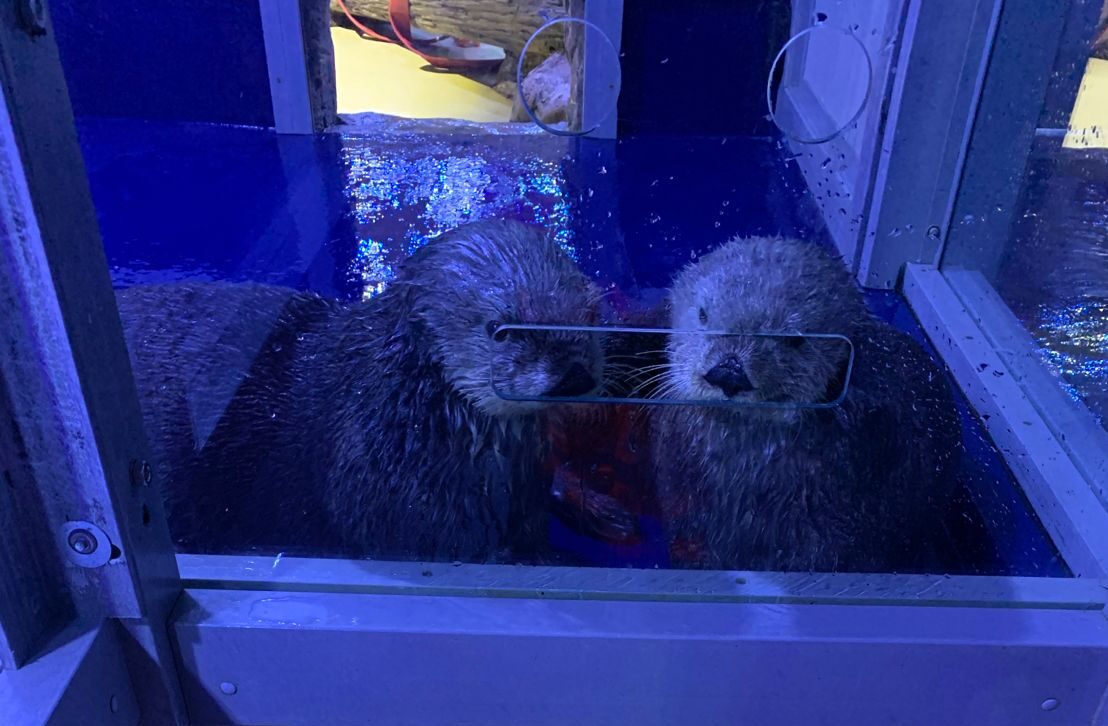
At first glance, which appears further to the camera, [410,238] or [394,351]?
[410,238]

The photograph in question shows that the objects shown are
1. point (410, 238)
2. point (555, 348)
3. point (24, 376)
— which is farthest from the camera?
point (410, 238)

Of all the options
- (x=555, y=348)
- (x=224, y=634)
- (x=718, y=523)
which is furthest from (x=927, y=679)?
(x=224, y=634)

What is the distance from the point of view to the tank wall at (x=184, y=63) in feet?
4.51

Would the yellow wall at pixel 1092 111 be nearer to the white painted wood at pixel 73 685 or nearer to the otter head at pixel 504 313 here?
the otter head at pixel 504 313

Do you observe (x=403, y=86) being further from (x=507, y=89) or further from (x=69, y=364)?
(x=69, y=364)

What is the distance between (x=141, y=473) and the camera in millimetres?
811

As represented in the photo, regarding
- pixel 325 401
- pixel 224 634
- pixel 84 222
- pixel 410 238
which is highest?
pixel 84 222

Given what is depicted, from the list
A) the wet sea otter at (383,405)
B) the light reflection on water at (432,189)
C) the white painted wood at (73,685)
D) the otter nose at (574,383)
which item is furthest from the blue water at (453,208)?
the white painted wood at (73,685)

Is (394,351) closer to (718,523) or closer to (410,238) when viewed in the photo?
(410,238)

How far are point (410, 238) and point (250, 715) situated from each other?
2.12ft

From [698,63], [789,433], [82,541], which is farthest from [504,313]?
[698,63]

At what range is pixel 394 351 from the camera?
0.98 m

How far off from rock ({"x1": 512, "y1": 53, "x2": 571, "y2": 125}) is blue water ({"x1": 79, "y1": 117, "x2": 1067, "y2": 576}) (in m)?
0.05

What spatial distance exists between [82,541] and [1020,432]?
1131 millimetres
